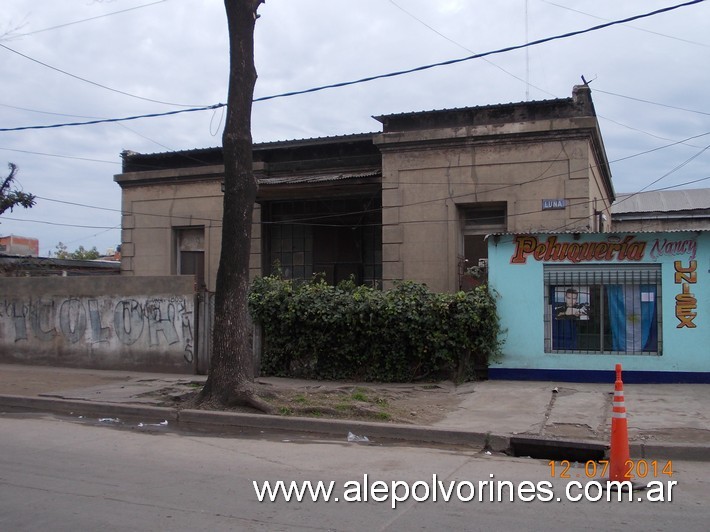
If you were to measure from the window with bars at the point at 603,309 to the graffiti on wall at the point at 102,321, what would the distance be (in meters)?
7.49

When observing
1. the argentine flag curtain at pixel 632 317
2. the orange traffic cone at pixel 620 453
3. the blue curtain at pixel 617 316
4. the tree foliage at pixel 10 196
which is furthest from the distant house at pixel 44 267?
the orange traffic cone at pixel 620 453

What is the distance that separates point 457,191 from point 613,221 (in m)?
13.5

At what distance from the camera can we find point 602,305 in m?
12.6

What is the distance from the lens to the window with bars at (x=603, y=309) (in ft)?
40.7

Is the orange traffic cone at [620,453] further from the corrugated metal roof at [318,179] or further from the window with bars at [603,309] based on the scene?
the corrugated metal roof at [318,179]

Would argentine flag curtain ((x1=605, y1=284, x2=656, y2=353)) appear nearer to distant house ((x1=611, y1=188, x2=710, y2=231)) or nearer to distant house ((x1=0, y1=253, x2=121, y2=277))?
distant house ((x1=611, y1=188, x2=710, y2=231))

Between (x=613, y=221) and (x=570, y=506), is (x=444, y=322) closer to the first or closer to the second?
(x=570, y=506)

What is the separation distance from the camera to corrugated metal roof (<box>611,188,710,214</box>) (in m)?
28.9

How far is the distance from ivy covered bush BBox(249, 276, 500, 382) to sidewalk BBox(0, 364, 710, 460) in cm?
66

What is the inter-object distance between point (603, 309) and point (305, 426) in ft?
20.7

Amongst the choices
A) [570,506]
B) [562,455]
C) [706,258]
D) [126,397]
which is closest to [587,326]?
[706,258]

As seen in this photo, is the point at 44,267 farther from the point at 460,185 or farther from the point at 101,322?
the point at 460,185

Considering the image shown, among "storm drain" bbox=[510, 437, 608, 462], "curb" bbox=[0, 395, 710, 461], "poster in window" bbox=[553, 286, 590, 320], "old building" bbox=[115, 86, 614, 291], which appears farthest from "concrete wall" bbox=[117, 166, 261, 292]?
"storm drain" bbox=[510, 437, 608, 462]

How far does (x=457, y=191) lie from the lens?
16688mm
